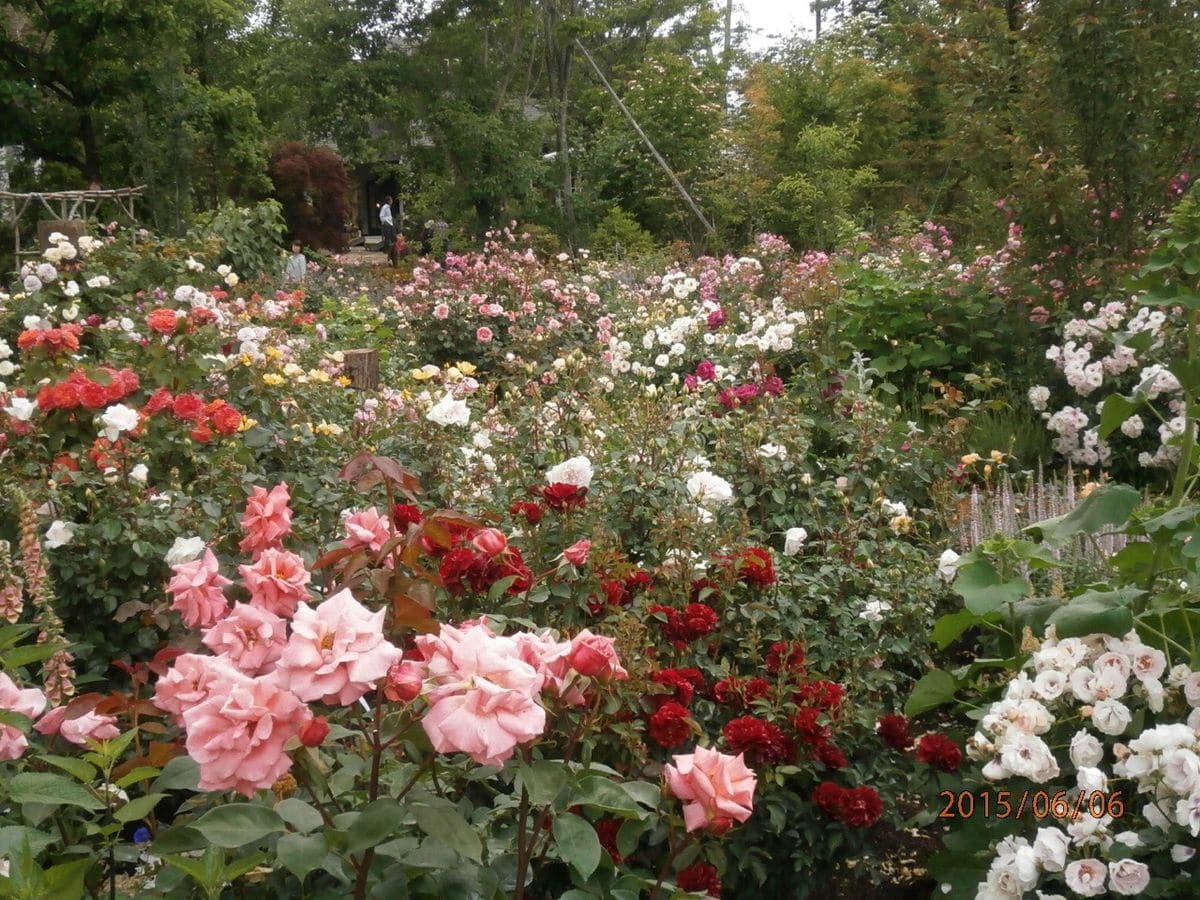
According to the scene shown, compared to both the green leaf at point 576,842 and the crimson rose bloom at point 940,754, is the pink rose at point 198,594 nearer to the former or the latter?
the green leaf at point 576,842

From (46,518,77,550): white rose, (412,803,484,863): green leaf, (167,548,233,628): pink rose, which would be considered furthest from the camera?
(46,518,77,550): white rose

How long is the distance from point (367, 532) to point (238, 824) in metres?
0.50

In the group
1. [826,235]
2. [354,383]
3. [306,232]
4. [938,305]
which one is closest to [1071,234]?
[938,305]

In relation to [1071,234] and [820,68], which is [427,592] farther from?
[820,68]

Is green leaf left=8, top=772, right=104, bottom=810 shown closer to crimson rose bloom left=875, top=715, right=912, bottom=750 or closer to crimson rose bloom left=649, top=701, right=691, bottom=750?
crimson rose bloom left=649, top=701, right=691, bottom=750

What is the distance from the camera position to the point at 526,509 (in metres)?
2.34

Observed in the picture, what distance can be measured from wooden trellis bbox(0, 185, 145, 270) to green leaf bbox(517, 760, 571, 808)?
34.9 feet

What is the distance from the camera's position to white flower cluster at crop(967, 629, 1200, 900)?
1.65 meters

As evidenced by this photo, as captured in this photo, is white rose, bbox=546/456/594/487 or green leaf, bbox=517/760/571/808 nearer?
green leaf, bbox=517/760/571/808

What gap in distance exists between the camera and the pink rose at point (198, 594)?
1.45 metres

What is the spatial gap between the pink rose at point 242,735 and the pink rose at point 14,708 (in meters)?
0.38

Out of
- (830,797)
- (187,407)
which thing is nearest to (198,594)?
(830,797)
